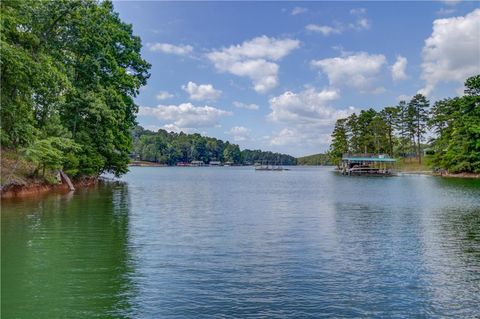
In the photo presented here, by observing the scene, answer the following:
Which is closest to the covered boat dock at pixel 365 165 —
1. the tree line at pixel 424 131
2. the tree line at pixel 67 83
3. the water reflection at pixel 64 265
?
the tree line at pixel 424 131

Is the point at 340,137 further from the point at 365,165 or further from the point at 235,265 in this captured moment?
the point at 235,265

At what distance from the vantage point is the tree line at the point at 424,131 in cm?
7406

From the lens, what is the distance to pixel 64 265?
12.9 metres

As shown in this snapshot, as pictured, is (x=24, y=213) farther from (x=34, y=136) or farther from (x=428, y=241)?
(x=428, y=241)

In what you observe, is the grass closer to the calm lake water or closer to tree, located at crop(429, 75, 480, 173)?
the calm lake water

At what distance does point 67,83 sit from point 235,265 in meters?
22.4

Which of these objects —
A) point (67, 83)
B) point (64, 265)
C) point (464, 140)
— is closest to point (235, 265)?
point (64, 265)

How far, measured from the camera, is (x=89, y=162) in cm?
4197

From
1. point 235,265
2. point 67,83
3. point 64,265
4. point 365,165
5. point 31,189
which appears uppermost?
point 67,83

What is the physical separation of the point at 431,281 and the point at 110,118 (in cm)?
3428

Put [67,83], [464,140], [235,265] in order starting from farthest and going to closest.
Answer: [464,140] < [67,83] < [235,265]

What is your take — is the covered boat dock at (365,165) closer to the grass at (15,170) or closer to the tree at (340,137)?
the tree at (340,137)

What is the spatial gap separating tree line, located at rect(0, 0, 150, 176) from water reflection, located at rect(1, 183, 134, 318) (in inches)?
331

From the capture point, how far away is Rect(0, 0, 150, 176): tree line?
28.4 m
